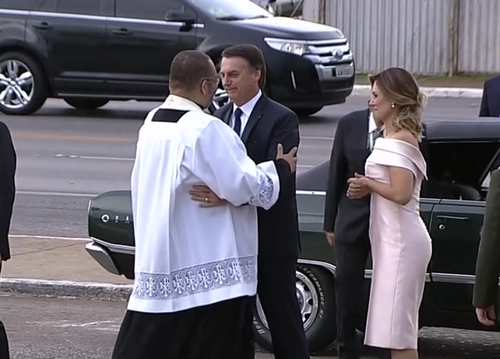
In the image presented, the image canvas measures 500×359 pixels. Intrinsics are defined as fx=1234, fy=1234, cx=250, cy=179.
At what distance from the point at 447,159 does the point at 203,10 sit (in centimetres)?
1116

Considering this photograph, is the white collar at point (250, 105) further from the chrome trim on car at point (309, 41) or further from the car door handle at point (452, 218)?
the chrome trim on car at point (309, 41)

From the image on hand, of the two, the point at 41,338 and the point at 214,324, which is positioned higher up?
the point at 214,324

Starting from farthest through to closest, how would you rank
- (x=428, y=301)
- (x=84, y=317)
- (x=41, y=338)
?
(x=84, y=317)
(x=41, y=338)
(x=428, y=301)

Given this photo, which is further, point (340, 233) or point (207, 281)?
point (340, 233)

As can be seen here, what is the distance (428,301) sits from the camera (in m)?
6.81

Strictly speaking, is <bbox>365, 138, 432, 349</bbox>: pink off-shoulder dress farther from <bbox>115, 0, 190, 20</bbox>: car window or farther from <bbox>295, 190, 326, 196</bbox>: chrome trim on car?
<bbox>115, 0, 190, 20</bbox>: car window

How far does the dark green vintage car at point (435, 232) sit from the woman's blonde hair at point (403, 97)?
100 centimetres

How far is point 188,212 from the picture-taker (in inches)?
201

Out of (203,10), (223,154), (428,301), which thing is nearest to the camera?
(223,154)

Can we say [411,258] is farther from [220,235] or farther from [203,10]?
[203,10]

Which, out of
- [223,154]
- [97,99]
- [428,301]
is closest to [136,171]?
[223,154]

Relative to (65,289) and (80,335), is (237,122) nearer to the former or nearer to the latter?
(80,335)

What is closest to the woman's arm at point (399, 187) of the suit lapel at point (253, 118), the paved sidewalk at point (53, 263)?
the suit lapel at point (253, 118)

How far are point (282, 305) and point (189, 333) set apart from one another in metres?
0.83
